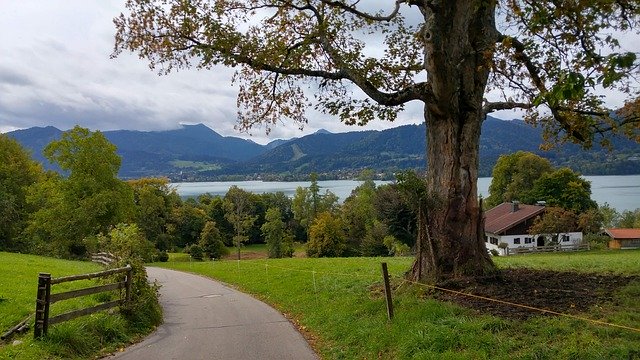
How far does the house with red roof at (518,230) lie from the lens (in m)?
62.7

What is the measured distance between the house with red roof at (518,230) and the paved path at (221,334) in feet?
173

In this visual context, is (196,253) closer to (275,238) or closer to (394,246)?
(275,238)

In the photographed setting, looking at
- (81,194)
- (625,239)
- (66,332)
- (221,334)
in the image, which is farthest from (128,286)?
(625,239)

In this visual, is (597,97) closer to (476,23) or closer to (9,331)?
(476,23)

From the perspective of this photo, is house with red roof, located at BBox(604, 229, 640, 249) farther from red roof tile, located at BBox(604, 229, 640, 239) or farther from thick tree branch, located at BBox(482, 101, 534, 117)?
thick tree branch, located at BBox(482, 101, 534, 117)

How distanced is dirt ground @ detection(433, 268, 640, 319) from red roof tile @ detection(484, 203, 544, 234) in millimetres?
53510

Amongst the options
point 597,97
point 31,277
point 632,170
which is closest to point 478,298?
point 597,97

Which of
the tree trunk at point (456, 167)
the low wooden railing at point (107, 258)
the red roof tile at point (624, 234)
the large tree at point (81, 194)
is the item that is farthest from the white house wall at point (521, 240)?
the tree trunk at point (456, 167)

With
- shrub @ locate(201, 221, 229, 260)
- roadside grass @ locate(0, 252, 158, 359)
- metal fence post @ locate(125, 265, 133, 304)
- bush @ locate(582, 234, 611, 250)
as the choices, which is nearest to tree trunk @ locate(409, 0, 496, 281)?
roadside grass @ locate(0, 252, 158, 359)

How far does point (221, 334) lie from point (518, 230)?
197ft

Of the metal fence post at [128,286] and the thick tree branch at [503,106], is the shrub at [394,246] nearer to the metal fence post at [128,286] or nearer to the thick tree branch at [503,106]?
the thick tree branch at [503,106]

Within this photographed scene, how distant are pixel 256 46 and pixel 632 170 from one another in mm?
170883

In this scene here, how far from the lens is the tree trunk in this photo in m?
11.5

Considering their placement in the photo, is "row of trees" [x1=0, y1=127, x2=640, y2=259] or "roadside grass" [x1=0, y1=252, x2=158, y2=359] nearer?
"roadside grass" [x1=0, y1=252, x2=158, y2=359]
